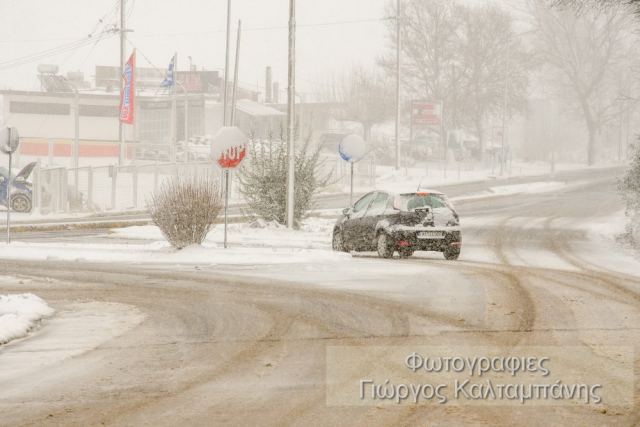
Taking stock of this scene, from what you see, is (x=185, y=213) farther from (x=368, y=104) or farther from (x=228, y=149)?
(x=368, y=104)

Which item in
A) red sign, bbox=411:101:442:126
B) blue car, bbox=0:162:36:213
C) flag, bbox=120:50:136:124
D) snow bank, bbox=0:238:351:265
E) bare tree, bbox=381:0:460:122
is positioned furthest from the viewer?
bare tree, bbox=381:0:460:122

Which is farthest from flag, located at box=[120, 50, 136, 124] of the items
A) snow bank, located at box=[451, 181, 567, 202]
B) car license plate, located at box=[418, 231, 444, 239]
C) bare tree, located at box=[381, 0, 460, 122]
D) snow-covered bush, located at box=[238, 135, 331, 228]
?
bare tree, located at box=[381, 0, 460, 122]

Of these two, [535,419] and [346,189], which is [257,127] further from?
[535,419]

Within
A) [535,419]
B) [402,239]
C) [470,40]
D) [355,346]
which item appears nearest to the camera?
[535,419]

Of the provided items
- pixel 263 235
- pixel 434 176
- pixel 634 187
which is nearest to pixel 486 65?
pixel 434 176

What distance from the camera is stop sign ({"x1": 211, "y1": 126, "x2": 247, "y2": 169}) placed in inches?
816

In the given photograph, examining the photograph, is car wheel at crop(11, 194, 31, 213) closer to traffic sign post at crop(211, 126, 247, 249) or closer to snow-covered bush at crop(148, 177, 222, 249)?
snow-covered bush at crop(148, 177, 222, 249)

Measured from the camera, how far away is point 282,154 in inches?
1093

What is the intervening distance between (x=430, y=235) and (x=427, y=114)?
167ft

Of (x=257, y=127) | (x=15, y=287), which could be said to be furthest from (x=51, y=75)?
(x=15, y=287)

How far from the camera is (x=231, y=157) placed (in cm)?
2089

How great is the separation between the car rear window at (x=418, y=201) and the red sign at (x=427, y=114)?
50078 millimetres

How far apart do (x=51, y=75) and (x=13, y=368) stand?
6444 centimetres

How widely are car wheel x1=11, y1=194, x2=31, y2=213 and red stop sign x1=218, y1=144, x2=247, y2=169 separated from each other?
20134 mm
